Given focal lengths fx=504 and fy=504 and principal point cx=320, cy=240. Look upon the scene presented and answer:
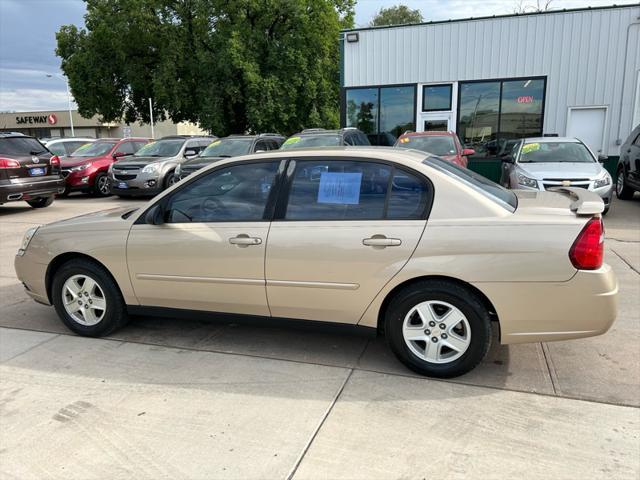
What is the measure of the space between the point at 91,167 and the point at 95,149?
4.84 ft

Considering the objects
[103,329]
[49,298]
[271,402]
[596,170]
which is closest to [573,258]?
[271,402]

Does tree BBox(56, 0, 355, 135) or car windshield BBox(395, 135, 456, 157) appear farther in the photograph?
tree BBox(56, 0, 355, 135)

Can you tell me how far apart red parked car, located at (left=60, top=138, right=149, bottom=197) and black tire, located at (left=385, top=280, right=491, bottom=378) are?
12.4m

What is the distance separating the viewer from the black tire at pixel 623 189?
1180cm

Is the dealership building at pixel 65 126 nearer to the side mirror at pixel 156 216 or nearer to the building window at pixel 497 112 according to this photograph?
the building window at pixel 497 112

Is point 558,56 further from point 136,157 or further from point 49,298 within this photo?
point 49,298

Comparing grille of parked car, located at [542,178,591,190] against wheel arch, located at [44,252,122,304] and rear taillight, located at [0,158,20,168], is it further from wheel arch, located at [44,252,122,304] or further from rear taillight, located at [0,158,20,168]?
rear taillight, located at [0,158,20,168]

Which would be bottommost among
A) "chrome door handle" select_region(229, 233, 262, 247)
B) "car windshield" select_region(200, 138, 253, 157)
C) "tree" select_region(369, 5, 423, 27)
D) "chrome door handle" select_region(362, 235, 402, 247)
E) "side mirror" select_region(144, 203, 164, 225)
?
"chrome door handle" select_region(229, 233, 262, 247)

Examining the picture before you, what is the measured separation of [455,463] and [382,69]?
15239mm

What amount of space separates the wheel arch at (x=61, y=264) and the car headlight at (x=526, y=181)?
7.50 m

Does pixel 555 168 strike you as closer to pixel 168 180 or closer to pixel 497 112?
pixel 497 112

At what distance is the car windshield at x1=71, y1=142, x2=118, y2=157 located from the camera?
49.9ft

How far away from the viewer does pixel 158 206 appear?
13.0ft

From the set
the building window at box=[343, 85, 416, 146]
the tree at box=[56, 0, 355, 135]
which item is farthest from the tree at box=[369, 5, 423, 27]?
the building window at box=[343, 85, 416, 146]
